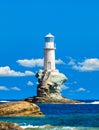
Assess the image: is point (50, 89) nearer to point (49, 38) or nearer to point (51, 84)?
point (51, 84)

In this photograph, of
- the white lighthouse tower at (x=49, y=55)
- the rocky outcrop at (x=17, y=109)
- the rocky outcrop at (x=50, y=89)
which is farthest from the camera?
the rocky outcrop at (x=50, y=89)

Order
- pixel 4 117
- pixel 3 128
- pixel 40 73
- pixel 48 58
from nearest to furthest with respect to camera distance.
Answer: pixel 3 128 → pixel 4 117 → pixel 48 58 → pixel 40 73

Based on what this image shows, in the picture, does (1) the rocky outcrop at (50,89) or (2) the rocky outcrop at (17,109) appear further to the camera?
(1) the rocky outcrop at (50,89)

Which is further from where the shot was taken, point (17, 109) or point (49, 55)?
point (49, 55)

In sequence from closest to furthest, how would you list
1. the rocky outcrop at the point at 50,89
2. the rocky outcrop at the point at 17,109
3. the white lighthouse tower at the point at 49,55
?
the rocky outcrop at the point at 17,109, the white lighthouse tower at the point at 49,55, the rocky outcrop at the point at 50,89

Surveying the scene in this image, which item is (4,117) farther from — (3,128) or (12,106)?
(3,128)

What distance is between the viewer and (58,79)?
13075 centimetres

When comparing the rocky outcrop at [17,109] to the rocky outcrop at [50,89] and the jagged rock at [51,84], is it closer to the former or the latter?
the jagged rock at [51,84]

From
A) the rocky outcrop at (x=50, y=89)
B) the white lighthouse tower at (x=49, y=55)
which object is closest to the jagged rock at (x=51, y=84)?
the rocky outcrop at (x=50, y=89)

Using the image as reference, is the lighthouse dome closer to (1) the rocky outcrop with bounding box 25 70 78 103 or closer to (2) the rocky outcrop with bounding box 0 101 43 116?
(1) the rocky outcrop with bounding box 25 70 78 103

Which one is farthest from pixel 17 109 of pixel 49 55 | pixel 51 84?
pixel 51 84

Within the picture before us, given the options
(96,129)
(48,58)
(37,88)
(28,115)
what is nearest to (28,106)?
(28,115)

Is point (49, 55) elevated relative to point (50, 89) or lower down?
elevated

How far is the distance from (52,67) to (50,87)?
603cm
